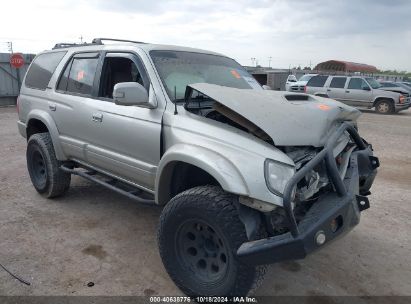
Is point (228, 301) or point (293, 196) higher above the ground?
point (293, 196)

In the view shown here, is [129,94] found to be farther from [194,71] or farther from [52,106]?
[52,106]

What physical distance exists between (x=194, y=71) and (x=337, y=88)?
1473cm

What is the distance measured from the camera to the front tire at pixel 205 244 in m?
2.54

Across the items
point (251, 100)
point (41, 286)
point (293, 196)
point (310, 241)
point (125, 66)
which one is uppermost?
point (125, 66)

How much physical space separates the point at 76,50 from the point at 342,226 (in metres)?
3.57

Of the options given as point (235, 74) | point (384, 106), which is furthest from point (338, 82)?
point (235, 74)

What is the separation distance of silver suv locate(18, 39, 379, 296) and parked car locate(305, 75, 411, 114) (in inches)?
548

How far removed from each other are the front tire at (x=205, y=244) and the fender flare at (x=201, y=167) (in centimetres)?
18

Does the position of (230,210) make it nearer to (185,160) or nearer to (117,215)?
(185,160)

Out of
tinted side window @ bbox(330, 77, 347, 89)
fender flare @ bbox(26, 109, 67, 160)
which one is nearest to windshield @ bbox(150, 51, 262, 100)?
→ fender flare @ bbox(26, 109, 67, 160)

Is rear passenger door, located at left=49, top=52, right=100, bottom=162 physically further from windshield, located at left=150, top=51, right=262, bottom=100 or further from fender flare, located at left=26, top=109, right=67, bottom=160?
windshield, located at left=150, top=51, right=262, bottom=100

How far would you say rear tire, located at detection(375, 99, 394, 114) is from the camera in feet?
55.7

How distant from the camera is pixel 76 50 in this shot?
4570 millimetres

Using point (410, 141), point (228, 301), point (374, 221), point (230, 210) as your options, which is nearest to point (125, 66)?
point (230, 210)
